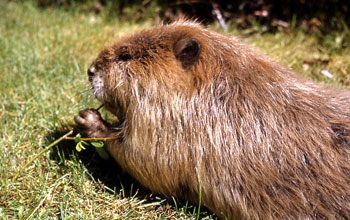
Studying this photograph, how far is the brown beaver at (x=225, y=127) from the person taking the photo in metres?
2.17

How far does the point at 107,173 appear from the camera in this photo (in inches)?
116

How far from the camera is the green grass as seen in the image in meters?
2.56

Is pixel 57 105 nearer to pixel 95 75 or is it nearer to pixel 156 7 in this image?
pixel 95 75

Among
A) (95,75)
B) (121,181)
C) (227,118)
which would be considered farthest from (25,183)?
(227,118)

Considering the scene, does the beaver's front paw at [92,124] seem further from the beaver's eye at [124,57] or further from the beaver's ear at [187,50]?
the beaver's ear at [187,50]

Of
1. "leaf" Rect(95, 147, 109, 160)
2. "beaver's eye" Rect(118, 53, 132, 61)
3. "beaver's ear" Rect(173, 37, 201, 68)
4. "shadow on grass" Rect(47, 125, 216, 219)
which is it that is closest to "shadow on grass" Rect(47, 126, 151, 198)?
"shadow on grass" Rect(47, 125, 216, 219)

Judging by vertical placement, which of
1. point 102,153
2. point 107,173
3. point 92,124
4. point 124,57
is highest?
point 124,57

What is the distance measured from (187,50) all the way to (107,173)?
1.14 meters

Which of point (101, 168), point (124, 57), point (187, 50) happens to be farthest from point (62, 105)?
point (187, 50)

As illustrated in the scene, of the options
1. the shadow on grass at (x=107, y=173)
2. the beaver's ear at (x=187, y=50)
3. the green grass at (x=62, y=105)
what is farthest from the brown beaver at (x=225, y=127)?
the green grass at (x=62, y=105)

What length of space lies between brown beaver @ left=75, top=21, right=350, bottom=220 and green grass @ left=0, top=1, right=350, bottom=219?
29 centimetres

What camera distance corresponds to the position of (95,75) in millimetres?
2752

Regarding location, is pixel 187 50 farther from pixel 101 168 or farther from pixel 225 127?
pixel 101 168

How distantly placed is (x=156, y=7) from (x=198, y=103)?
151 inches
